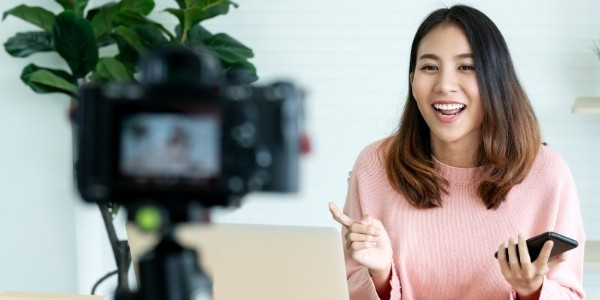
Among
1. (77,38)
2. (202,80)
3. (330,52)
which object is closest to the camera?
(202,80)

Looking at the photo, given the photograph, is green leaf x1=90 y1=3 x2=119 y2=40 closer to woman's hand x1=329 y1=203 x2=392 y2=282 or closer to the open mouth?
the open mouth

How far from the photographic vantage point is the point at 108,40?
324cm

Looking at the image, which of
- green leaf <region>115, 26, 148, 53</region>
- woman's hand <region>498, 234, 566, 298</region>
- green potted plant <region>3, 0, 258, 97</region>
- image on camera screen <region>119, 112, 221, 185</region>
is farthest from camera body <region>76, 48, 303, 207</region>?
green leaf <region>115, 26, 148, 53</region>

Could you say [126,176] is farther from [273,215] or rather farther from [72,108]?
[273,215]

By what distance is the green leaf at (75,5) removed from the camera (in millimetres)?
3146

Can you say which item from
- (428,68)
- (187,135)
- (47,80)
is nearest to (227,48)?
(47,80)

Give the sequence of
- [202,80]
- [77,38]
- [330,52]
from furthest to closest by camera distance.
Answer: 1. [330,52]
2. [77,38]
3. [202,80]

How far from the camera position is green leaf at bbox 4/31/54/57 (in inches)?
125

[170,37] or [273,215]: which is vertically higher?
[170,37]

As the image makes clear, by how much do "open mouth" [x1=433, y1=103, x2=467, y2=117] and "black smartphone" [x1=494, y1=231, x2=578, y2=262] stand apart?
1.48 feet

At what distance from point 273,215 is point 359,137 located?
0.46 m

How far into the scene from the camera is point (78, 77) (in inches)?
124

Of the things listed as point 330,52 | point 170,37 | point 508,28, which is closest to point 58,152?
point 170,37

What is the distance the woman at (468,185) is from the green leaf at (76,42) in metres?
1.31
